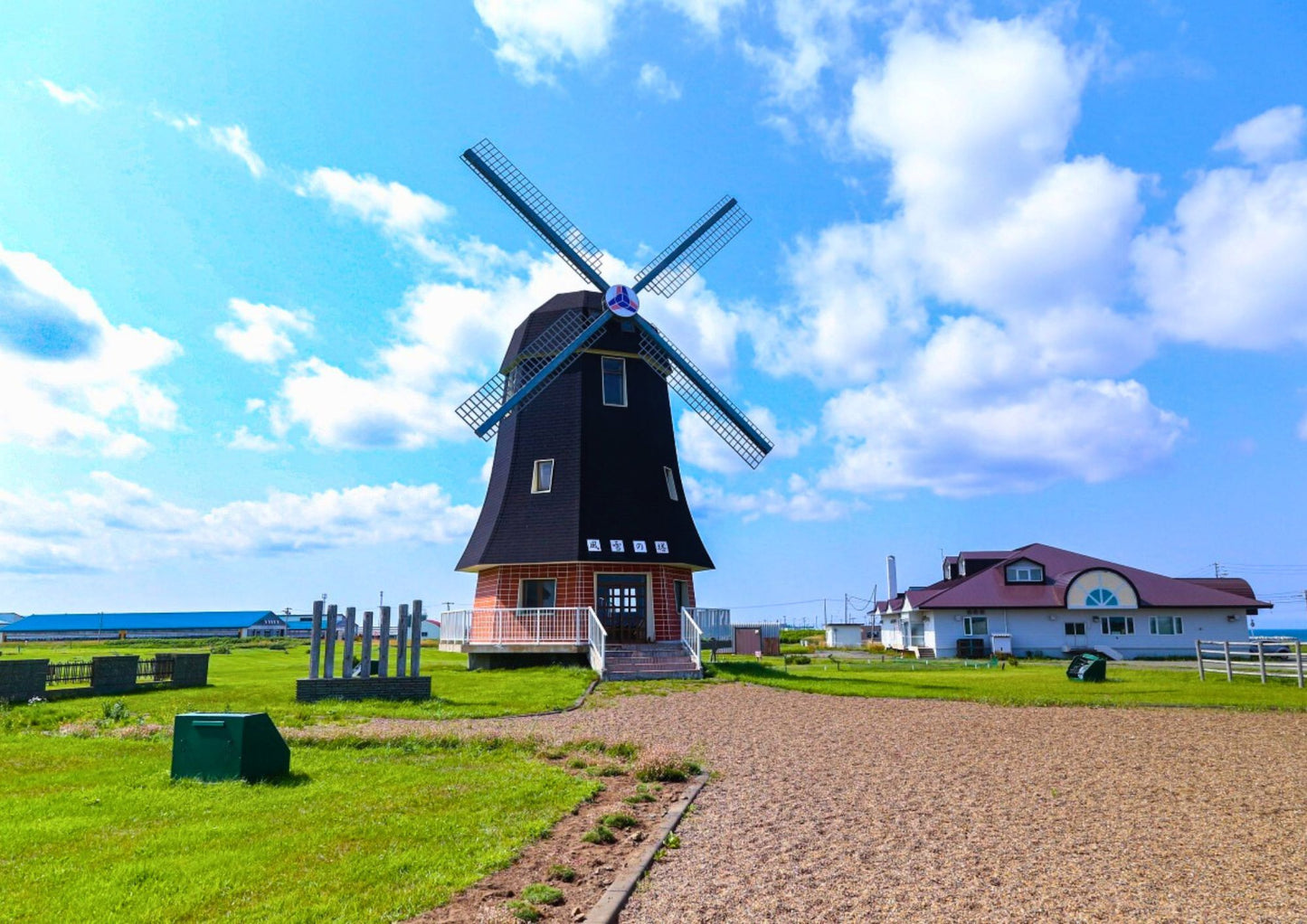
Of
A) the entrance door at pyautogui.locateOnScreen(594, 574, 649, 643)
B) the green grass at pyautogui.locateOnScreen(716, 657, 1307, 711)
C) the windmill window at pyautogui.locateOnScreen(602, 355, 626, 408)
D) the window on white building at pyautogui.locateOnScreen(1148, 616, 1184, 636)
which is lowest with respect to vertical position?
the green grass at pyautogui.locateOnScreen(716, 657, 1307, 711)

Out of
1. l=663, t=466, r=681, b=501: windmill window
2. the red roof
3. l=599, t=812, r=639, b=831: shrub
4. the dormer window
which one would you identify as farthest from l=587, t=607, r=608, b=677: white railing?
the dormer window

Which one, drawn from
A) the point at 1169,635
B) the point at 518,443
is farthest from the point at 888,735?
the point at 1169,635

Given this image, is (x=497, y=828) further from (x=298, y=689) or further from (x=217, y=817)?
(x=298, y=689)

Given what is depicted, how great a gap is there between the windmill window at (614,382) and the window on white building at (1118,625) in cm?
2724

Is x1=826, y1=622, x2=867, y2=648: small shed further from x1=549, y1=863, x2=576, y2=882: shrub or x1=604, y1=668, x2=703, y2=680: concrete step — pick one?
x1=549, y1=863, x2=576, y2=882: shrub

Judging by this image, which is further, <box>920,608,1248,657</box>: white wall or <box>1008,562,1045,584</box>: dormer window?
<box>1008,562,1045,584</box>: dormer window

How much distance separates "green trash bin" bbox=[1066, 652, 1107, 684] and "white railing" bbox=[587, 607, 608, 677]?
487 inches

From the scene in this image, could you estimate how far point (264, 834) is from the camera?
6.27 meters

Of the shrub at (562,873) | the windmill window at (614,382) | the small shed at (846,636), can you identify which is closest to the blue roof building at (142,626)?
the small shed at (846,636)

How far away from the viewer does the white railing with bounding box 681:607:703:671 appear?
21.4m

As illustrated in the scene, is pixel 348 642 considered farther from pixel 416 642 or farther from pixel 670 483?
pixel 670 483

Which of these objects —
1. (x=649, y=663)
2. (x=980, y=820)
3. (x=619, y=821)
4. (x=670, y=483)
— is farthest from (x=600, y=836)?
(x=670, y=483)

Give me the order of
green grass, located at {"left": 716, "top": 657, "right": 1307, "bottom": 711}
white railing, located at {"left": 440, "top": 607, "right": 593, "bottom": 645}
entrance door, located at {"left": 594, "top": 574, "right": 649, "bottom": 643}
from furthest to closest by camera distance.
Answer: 1. entrance door, located at {"left": 594, "top": 574, "right": 649, "bottom": 643}
2. white railing, located at {"left": 440, "top": 607, "right": 593, "bottom": 645}
3. green grass, located at {"left": 716, "top": 657, "right": 1307, "bottom": 711}

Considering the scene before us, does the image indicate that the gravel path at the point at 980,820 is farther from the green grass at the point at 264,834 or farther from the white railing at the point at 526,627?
the white railing at the point at 526,627
